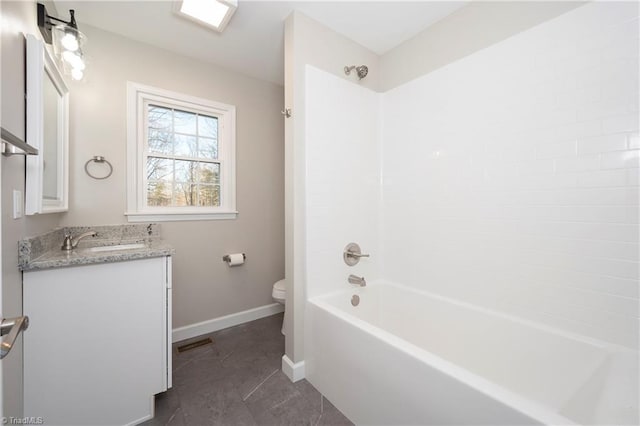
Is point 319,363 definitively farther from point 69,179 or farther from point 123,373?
point 69,179

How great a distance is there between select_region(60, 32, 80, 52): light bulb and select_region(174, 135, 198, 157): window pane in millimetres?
953

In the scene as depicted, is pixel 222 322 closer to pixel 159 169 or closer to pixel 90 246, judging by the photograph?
pixel 90 246

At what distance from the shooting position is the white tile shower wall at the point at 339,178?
1.88 metres

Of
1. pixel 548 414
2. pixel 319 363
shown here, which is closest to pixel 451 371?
pixel 548 414

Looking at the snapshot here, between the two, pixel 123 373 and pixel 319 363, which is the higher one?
pixel 123 373

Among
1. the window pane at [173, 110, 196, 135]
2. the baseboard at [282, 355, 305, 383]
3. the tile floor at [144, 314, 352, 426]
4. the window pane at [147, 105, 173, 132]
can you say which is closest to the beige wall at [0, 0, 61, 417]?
the tile floor at [144, 314, 352, 426]

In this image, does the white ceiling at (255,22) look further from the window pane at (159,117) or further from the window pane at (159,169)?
the window pane at (159,169)

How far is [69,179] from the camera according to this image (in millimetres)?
1923

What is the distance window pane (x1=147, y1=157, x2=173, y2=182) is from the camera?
2289 millimetres

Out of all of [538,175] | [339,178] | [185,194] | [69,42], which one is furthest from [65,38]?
[538,175]

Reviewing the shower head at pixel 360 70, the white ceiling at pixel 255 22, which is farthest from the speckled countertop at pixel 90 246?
the shower head at pixel 360 70

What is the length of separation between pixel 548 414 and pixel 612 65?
1.57 metres

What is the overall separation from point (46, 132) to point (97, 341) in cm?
119

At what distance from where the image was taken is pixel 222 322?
8.41 feet
